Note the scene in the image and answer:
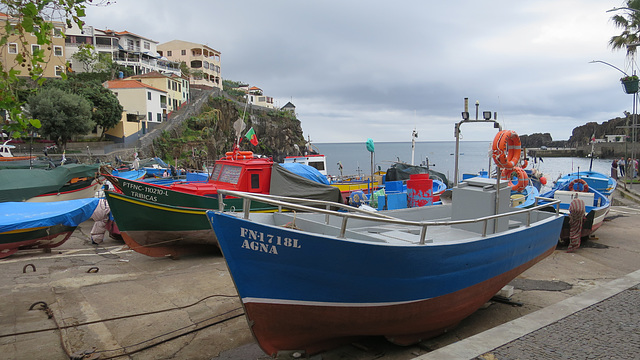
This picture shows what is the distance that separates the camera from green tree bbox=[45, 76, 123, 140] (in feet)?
128

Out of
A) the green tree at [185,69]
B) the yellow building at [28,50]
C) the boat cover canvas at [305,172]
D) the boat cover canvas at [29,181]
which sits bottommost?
the boat cover canvas at [29,181]

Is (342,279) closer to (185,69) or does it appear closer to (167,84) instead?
(167,84)

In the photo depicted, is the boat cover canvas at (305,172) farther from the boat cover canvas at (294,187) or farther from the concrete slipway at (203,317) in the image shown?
the concrete slipway at (203,317)

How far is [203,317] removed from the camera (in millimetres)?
6777

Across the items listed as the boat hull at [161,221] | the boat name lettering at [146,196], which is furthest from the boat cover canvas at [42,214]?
the boat name lettering at [146,196]

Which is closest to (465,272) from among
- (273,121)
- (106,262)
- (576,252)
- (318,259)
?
(318,259)

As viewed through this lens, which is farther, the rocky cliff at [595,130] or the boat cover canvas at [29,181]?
the rocky cliff at [595,130]

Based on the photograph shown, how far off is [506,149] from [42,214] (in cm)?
1152

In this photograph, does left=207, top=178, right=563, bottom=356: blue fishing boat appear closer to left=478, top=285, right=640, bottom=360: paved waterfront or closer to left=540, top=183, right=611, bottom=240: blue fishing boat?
left=478, top=285, right=640, bottom=360: paved waterfront

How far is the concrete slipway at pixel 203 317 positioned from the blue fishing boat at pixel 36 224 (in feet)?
1.71

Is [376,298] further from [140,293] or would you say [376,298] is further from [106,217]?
[106,217]

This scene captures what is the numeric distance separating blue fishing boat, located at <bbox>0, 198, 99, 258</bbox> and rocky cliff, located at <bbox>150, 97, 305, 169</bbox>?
814 inches

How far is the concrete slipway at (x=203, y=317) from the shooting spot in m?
5.34

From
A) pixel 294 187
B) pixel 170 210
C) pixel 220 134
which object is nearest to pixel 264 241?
pixel 170 210
